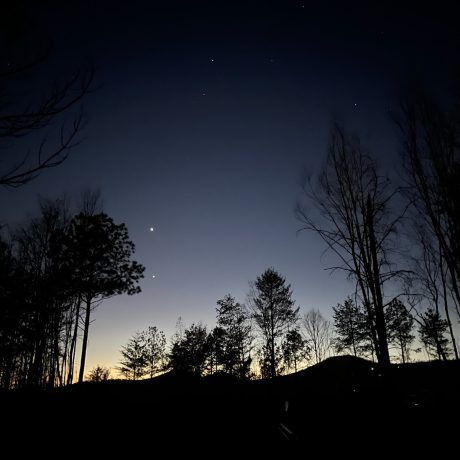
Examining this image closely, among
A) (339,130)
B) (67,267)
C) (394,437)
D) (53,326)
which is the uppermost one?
(339,130)

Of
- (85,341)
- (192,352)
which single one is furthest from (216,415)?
(192,352)

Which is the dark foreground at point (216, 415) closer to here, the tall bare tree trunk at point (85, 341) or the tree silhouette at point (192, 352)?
the tall bare tree trunk at point (85, 341)

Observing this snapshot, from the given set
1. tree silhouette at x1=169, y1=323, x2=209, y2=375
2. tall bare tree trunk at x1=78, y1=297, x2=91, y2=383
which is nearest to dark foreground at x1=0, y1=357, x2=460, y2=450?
tall bare tree trunk at x1=78, y1=297, x2=91, y2=383

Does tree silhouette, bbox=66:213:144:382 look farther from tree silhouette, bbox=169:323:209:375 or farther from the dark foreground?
tree silhouette, bbox=169:323:209:375

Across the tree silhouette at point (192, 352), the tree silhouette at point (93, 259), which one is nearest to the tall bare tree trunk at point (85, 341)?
the tree silhouette at point (93, 259)

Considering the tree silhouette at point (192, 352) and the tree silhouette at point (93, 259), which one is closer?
the tree silhouette at point (93, 259)

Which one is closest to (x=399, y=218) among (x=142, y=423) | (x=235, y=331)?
(x=142, y=423)

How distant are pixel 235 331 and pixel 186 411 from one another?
22745 millimetres

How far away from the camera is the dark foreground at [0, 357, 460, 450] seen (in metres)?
4.50

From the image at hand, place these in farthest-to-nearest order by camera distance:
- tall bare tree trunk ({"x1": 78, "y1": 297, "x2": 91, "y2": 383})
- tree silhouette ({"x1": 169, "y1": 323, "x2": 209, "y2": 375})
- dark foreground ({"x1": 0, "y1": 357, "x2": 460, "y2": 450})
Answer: tree silhouette ({"x1": 169, "y1": 323, "x2": 209, "y2": 375}), tall bare tree trunk ({"x1": 78, "y1": 297, "x2": 91, "y2": 383}), dark foreground ({"x1": 0, "y1": 357, "x2": 460, "y2": 450})

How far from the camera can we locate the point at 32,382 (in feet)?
58.4

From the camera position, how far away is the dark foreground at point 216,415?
14.8 ft

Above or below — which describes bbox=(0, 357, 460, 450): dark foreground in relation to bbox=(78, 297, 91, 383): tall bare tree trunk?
below

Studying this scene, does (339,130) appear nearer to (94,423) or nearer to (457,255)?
(457,255)
